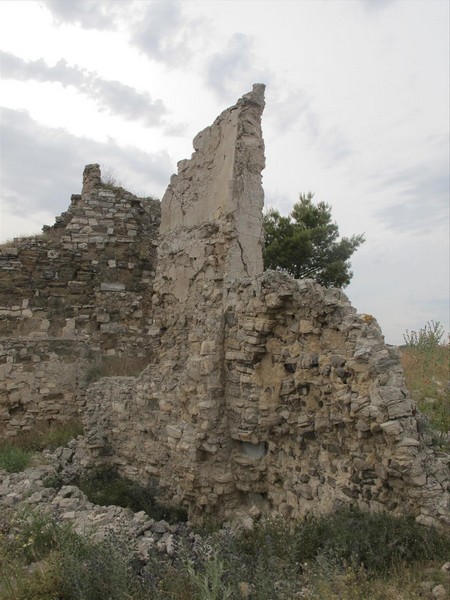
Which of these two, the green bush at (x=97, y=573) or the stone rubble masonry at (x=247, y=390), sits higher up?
the stone rubble masonry at (x=247, y=390)

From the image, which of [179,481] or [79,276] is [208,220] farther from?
[79,276]

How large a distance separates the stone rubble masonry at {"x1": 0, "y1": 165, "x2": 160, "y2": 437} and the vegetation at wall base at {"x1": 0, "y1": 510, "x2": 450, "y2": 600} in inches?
189

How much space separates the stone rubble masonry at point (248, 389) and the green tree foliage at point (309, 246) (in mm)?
10681

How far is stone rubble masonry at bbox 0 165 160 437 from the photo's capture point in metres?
8.29

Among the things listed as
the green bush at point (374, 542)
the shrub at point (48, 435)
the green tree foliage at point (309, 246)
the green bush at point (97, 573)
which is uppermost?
the green tree foliage at point (309, 246)

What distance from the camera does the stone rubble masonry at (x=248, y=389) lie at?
3.52 m

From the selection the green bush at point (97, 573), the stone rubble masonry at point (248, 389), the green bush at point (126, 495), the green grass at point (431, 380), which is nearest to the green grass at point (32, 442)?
the stone rubble masonry at point (248, 389)

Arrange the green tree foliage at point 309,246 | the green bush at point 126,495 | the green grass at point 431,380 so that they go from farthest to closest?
1. the green tree foliage at point 309,246
2. the green grass at point 431,380
3. the green bush at point 126,495

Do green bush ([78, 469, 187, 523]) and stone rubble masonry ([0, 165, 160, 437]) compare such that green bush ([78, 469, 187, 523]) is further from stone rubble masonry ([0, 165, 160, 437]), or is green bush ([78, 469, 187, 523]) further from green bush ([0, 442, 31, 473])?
stone rubble masonry ([0, 165, 160, 437])

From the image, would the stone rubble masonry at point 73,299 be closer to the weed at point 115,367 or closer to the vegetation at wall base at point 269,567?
the weed at point 115,367

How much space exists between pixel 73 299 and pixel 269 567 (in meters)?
6.71

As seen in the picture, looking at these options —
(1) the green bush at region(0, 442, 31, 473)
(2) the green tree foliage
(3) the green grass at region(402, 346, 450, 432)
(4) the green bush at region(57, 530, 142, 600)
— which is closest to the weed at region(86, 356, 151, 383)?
(1) the green bush at region(0, 442, 31, 473)

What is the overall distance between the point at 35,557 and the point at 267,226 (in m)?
14.4

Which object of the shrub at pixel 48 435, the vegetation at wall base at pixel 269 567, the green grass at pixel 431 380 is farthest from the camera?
the shrub at pixel 48 435
